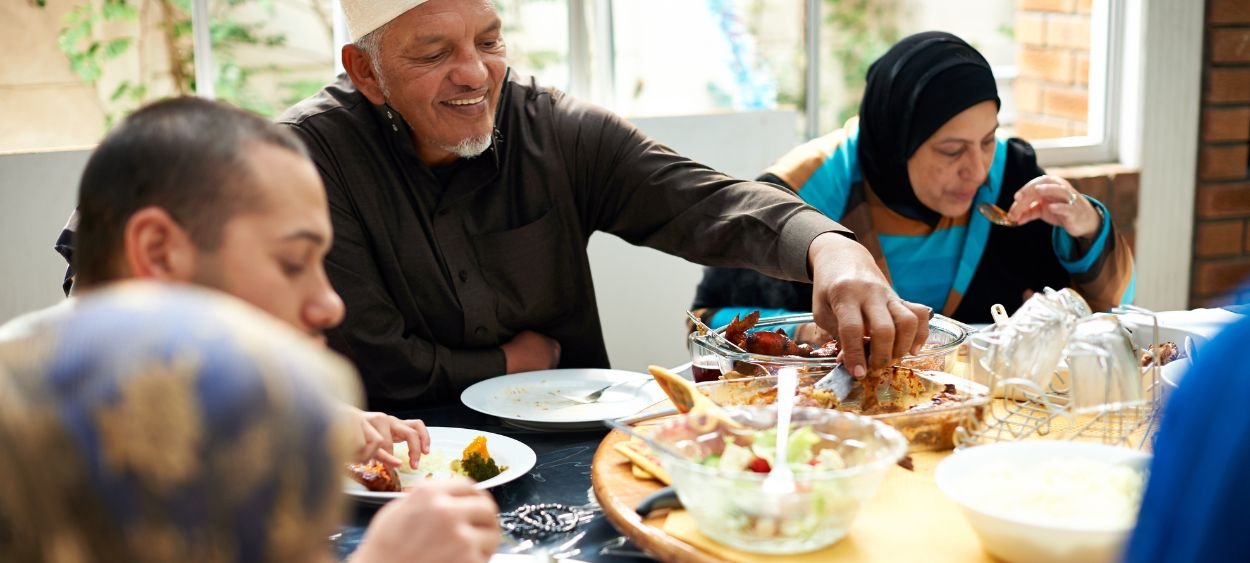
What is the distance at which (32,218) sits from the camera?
2.99 m

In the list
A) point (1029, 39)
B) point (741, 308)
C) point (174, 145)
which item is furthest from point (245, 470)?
point (1029, 39)

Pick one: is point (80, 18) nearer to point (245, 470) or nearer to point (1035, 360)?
point (1035, 360)

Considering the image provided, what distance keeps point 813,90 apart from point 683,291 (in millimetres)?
813

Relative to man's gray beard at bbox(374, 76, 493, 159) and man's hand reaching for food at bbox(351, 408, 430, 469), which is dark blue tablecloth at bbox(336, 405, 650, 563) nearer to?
man's hand reaching for food at bbox(351, 408, 430, 469)

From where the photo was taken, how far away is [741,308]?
2.69m

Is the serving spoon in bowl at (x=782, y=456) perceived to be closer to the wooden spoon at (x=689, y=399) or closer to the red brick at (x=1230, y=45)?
the wooden spoon at (x=689, y=399)

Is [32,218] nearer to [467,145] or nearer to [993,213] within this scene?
[467,145]

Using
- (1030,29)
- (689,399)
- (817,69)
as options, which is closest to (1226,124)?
(1030,29)

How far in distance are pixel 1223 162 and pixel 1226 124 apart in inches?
5.1

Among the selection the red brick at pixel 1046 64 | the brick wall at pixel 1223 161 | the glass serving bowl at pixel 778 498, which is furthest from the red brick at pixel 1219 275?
the glass serving bowl at pixel 778 498

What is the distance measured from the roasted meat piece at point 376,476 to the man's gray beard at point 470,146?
0.88 meters

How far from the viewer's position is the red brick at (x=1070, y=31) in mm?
3998

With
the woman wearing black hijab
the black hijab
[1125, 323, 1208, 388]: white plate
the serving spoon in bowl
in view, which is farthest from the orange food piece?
the black hijab

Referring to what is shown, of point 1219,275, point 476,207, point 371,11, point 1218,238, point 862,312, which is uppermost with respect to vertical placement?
point 371,11
